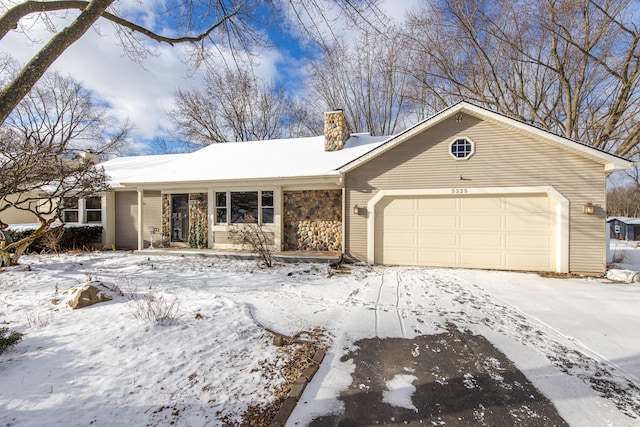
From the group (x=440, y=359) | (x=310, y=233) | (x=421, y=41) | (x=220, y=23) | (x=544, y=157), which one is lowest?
(x=440, y=359)

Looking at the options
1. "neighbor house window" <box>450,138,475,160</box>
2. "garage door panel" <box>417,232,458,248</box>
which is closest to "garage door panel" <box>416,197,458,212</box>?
"garage door panel" <box>417,232,458,248</box>

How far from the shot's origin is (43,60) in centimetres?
256

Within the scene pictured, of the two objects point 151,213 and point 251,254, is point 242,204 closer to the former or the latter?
point 251,254

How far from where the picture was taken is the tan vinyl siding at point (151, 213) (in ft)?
37.4

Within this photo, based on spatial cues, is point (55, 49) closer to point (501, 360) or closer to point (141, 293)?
point (141, 293)

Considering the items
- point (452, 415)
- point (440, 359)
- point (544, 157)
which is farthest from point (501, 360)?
point (544, 157)

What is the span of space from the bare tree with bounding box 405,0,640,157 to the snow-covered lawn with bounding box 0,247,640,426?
10.5 meters

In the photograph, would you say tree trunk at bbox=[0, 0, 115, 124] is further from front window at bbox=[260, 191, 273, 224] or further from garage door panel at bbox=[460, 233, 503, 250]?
garage door panel at bbox=[460, 233, 503, 250]

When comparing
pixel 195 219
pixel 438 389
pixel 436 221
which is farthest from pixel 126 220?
pixel 438 389

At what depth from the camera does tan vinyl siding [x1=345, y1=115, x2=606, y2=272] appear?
719cm

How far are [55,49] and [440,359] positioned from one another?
17.6 ft

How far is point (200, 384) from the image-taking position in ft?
8.91

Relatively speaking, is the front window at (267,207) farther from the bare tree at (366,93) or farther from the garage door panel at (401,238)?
the bare tree at (366,93)

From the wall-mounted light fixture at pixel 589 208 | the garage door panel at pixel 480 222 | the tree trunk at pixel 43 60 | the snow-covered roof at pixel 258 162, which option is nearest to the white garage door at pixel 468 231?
the garage door panel at pixel 480 222
